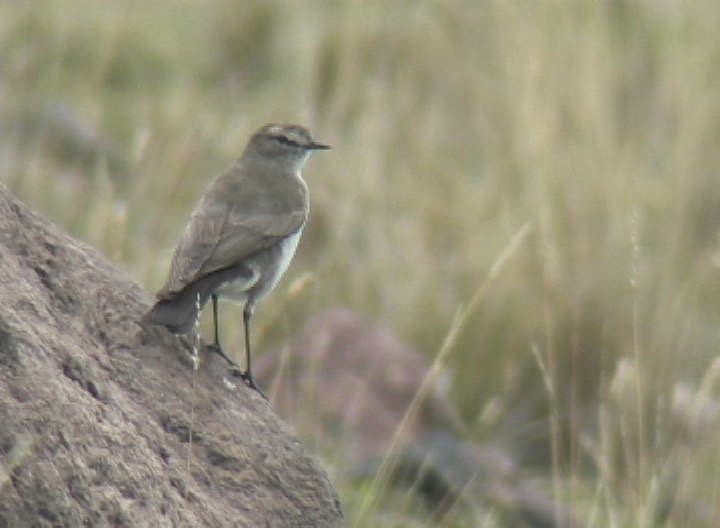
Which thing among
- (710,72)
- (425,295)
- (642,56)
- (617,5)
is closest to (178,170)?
(425,295)

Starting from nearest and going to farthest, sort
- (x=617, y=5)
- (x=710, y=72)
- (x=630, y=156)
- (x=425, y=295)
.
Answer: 1. (x=425, y=295)
2. (x=630, y=156)
3. (x=710, y=72)
4. (x=617, y=5)

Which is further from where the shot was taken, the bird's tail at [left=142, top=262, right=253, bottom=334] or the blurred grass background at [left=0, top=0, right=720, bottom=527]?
the blurred grass background at [left=0, top=0, right=720, bottom=527]

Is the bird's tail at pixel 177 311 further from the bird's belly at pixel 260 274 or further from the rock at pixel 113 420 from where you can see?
the bird's belly at pixel 260 274

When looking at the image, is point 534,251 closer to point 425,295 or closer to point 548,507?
point 425,295

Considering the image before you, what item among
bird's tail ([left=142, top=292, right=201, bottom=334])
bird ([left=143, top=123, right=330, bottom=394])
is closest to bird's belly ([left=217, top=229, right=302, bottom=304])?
bird ([left=143, top=123, right=330, bottom=394])

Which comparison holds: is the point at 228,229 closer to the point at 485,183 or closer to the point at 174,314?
the point at 174,314

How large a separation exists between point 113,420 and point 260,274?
1.13 metres

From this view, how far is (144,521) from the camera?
3834 millimetres

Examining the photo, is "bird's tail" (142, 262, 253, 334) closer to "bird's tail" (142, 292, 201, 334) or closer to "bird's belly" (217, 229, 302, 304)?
"bird's tail" (142, 292, 201, 334)

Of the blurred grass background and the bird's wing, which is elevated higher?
the bird's wing

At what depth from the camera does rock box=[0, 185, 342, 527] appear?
3.73 metres

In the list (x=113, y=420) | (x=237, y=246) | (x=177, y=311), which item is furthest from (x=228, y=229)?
(x=113, y=420)

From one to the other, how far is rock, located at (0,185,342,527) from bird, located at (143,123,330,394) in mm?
98

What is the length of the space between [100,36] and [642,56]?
349 centimetres
